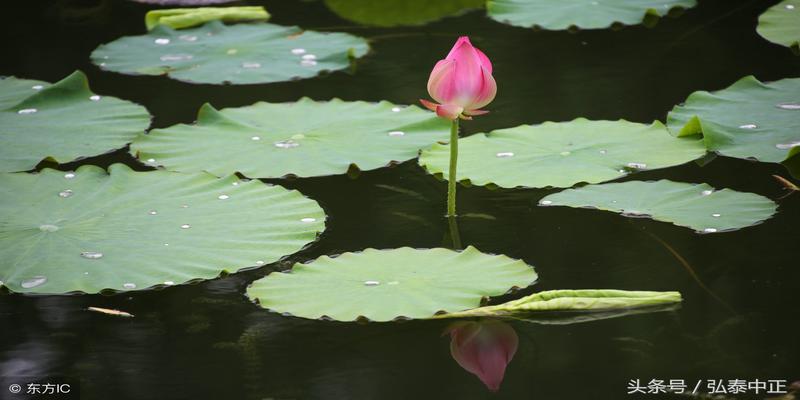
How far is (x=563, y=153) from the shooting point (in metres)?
2.62

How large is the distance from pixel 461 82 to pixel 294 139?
682mm

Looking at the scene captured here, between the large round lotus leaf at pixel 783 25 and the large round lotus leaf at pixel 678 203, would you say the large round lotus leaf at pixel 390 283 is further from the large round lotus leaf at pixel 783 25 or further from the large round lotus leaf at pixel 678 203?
the large round lotus leaf at pixel 783 25

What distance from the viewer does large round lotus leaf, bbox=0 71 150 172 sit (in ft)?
9.02

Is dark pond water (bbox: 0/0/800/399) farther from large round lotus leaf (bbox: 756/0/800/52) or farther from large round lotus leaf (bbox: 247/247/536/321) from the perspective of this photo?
large round lotus leaf (bbox: 756/0/800/52)

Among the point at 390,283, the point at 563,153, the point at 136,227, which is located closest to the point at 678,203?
the point at 563,153

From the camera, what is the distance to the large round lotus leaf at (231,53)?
135 inches

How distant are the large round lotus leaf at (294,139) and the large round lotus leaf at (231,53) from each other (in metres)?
0.43

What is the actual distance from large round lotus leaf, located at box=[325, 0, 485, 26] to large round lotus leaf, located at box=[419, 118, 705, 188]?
57.4 inches

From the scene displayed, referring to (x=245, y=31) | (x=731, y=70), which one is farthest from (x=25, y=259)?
(x=731, y=70)

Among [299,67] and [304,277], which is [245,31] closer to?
[299,67]

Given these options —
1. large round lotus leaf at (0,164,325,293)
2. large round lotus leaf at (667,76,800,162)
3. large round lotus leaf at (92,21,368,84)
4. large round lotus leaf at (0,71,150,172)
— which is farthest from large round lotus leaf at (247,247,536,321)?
large round lotus leaf at (92,21,368,84)

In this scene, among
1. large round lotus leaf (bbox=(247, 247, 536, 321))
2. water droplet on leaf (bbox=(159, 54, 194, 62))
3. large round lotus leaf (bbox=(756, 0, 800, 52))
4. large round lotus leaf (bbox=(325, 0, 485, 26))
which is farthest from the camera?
large round lotus leaf (bbox=(325, 0, 485, 26))

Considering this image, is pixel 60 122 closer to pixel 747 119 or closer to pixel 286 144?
pixel 286 144

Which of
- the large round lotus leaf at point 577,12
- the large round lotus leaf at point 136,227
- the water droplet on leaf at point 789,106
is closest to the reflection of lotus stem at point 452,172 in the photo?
the large round lotus leaf at point 136,227
